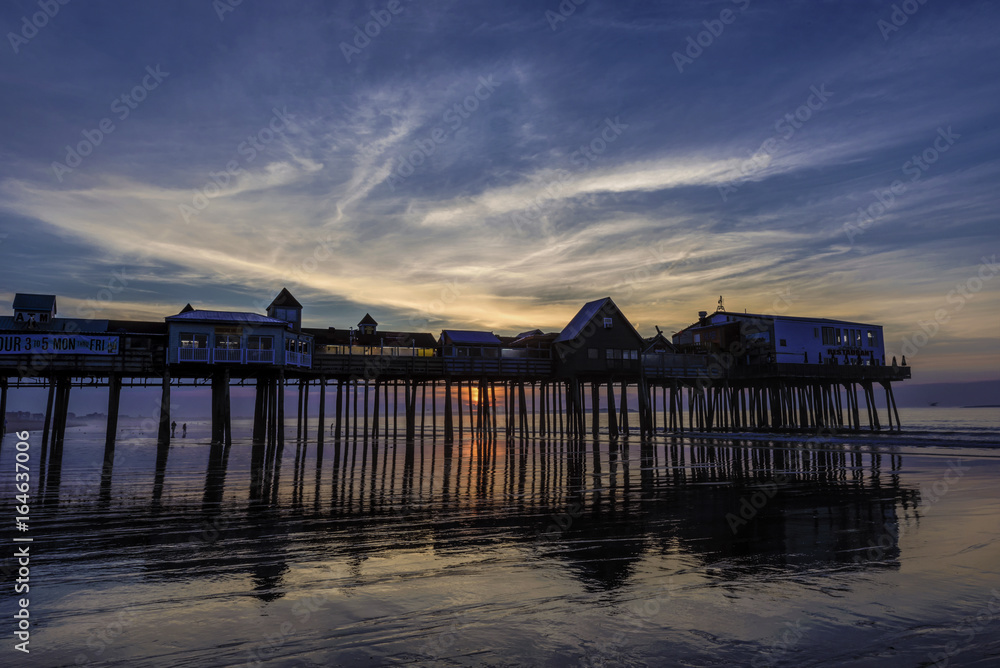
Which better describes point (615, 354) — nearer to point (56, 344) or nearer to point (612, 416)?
point (612, 416)

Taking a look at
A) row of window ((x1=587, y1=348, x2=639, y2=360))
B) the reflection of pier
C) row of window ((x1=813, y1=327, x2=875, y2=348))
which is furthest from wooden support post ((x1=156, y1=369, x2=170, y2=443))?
row of window ((x1=813, y1=327, x2=875, y2=348))

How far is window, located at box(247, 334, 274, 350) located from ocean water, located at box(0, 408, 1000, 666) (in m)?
20.6

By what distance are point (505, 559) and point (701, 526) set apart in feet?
17.8

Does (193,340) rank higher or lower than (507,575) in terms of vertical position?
higher

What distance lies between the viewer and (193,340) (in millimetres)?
40469

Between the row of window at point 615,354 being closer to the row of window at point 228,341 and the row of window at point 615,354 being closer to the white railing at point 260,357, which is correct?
the row of window at point 228,341

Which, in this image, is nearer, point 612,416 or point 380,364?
point 380,364

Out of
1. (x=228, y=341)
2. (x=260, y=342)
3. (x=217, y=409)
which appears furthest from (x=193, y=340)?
(x=217, y=409)

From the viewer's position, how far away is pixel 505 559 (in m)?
10.9

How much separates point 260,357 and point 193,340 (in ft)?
14.0

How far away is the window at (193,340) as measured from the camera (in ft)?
132

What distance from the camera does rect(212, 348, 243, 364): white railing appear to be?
4066cm

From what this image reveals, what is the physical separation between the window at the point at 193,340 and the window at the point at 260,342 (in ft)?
8.81

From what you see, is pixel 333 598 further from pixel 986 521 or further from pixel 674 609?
pixel 986 521
